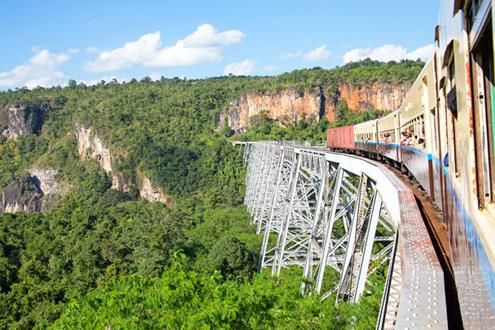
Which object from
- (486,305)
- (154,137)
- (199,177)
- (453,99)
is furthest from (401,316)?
(154,137)

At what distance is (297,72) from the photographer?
89.5 metres

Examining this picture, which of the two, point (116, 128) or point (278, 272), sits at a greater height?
point (116, 128)

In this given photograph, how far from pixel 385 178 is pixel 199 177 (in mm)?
63117

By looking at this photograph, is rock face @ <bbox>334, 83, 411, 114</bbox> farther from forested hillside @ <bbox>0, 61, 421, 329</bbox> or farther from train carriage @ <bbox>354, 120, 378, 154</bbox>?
train carriage @ <bbox>354, 120, 378, 154</bbox>

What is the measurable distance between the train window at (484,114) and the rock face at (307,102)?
6731 cm

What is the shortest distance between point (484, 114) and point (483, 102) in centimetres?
6

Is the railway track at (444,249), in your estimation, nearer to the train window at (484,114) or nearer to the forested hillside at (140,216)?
the train window at (484,114)

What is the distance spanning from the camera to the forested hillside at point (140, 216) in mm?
10094

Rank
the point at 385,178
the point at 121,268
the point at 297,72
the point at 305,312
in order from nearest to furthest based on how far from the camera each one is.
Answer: the point at 385,178, the point at 305,312, the point at 121,268, the point at 297,72

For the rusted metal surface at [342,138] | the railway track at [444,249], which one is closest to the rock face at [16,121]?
the rusted metal surface at [342,138]

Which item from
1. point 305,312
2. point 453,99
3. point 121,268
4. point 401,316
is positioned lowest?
point 121,268

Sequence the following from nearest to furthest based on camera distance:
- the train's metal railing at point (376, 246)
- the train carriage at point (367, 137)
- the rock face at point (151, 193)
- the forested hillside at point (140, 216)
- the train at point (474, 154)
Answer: the train at point (474, 154), the train's metal railing at point (376, 246), the forested hillside at point (140, 216), the train carriage at point (367, 137), the rock face at point (151, 193)

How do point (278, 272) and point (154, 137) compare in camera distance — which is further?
point (154, 137)

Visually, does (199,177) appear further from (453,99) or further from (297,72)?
(453,99)
